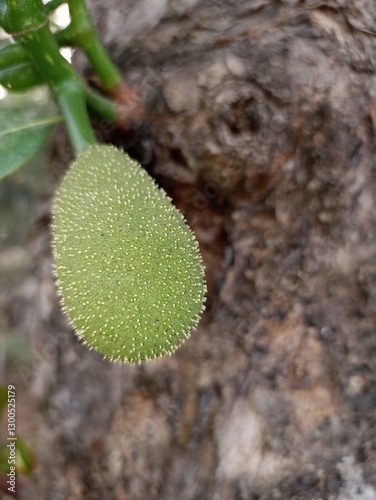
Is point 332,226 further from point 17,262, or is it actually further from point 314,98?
point 17,262

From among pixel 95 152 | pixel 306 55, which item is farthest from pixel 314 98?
pixel 95 152

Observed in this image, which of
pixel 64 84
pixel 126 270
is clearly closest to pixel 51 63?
pixel 64 84

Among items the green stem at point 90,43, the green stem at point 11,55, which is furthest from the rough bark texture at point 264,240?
the green stem at point 11,55

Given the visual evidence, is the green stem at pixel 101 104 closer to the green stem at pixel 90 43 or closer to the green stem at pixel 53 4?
the green stem at pixel 90 43

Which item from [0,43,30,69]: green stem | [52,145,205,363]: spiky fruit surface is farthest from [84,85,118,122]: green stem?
[52,145,205,363]: spiky fruit surface

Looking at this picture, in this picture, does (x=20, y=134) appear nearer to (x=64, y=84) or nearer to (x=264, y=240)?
(x=64, y=84)

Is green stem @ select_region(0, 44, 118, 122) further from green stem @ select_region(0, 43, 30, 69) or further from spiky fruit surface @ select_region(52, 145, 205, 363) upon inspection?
spiky fruit surface @ select_region(52, 145, 205, 363)
